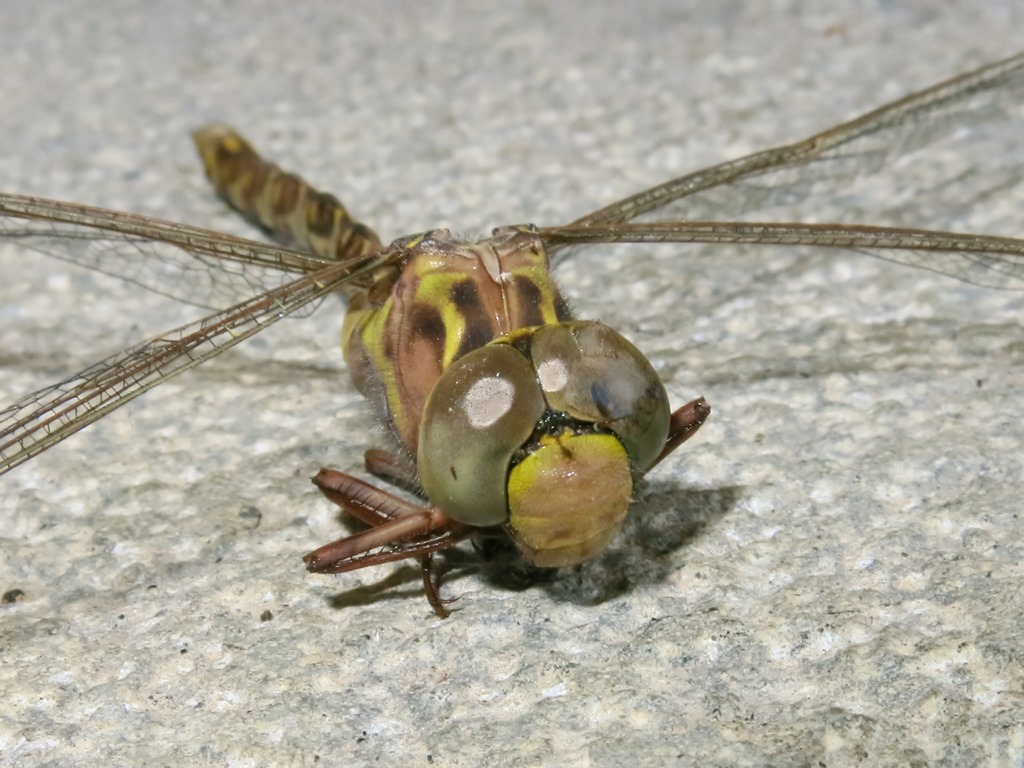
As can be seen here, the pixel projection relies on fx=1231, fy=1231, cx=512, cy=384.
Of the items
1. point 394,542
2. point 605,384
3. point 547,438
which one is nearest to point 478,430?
point 547,438

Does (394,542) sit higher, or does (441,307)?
(441,307)

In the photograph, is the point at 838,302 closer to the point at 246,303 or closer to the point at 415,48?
the point at 246,303

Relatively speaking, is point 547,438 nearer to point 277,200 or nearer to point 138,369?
point 138,369

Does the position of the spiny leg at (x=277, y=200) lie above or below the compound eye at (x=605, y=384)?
above

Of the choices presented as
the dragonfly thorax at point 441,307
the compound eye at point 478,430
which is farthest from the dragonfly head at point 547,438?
the dragonfly thorax at point 441,307

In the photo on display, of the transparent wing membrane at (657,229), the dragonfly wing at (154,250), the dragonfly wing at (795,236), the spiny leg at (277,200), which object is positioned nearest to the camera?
the transparent wing membrane at (657,229)

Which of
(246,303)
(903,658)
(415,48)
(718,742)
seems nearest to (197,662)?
(246,303)

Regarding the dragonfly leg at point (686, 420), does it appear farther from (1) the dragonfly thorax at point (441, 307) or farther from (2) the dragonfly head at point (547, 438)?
(1) the dragonfly thorax at point (441, 307)
